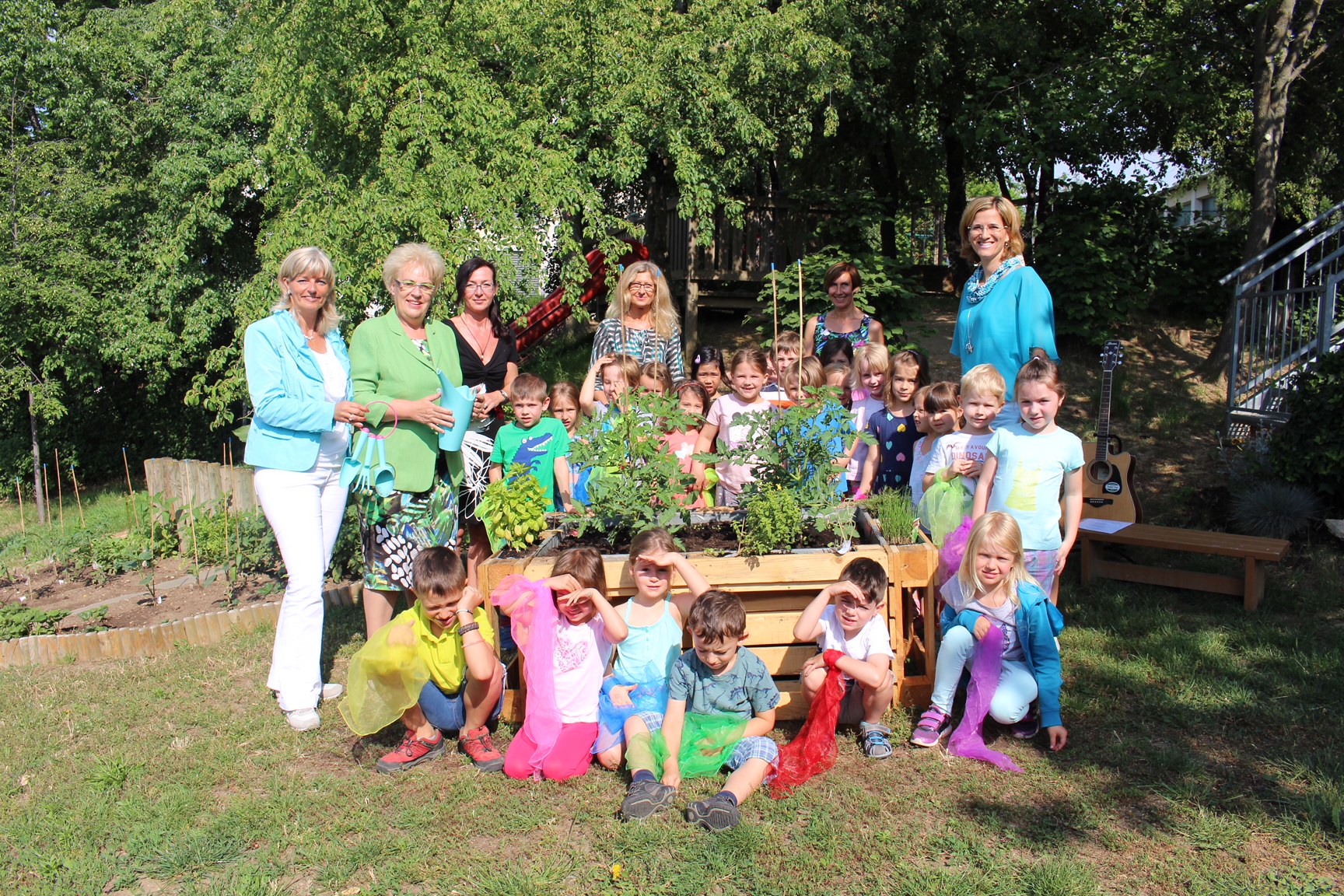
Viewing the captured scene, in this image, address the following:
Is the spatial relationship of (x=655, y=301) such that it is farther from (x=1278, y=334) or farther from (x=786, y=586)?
(x=1278, y=334)

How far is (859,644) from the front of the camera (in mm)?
3668

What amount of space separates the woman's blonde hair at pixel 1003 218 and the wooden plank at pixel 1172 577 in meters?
2.10

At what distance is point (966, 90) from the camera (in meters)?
12.1

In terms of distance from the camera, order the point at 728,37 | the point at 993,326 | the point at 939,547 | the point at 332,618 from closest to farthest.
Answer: the point at 939,547, the point at 993,326, the point at 332,618, the point at 728,37

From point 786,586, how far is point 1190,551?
289cm

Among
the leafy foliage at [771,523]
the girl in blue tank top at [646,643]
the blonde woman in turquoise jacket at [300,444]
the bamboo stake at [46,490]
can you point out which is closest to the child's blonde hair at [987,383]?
the leafy foliage at [771,523]

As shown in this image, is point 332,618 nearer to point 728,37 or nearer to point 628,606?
point 628,606

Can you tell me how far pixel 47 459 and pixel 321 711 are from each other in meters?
10.5

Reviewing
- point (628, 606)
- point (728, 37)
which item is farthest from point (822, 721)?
point (728, 37)

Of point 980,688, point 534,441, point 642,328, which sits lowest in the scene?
point 980,688

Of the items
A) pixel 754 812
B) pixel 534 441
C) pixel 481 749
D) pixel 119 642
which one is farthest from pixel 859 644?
pixel 119 642

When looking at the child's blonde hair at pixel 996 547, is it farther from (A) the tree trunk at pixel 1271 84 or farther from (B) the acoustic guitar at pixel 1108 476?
(A) the tree trunk at pixel 1271 84

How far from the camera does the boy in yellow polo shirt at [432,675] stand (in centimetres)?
353

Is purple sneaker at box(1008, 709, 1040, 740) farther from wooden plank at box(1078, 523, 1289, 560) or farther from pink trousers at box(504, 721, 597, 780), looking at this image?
wooden plank at box(1078, 523, 1289, 560)
